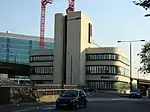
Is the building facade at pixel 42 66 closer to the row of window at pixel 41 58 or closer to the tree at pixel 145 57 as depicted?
the row of window at pixel 41 58

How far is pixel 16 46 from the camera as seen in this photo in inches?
7362

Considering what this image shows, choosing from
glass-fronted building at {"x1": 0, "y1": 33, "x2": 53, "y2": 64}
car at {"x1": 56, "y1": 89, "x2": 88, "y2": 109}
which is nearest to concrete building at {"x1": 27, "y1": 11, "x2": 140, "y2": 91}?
glass-fronted building at {"x1": 0, "y1": 33, "x2": 53, "y2": 64}

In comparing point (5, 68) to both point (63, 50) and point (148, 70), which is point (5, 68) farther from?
point (148, 70)

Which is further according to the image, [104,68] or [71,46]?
[71,46]

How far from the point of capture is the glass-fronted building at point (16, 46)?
182875mm

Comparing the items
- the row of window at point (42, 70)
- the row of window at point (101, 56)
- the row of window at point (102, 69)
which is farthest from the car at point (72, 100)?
the row of window at point (42, 70)

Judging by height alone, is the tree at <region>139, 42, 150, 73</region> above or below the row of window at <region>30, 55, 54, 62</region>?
below

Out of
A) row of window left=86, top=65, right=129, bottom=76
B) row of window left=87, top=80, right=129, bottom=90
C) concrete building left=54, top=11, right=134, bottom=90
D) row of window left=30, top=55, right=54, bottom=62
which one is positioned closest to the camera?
row of window left=87, top=80, right=129, bottom=90

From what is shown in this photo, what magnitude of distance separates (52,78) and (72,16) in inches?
833

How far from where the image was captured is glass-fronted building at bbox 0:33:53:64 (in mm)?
182875

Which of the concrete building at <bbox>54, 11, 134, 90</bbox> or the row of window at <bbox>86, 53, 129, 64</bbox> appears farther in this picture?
the row of window at <bbox>86, 53, 129, 64</bbox>

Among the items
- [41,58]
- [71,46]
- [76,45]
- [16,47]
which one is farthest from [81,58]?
[16,47]

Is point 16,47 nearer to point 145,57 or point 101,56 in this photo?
point 101,56

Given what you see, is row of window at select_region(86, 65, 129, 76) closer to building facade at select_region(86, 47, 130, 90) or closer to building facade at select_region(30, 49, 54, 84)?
building facade at select_region(86, 47, 130, 90)
